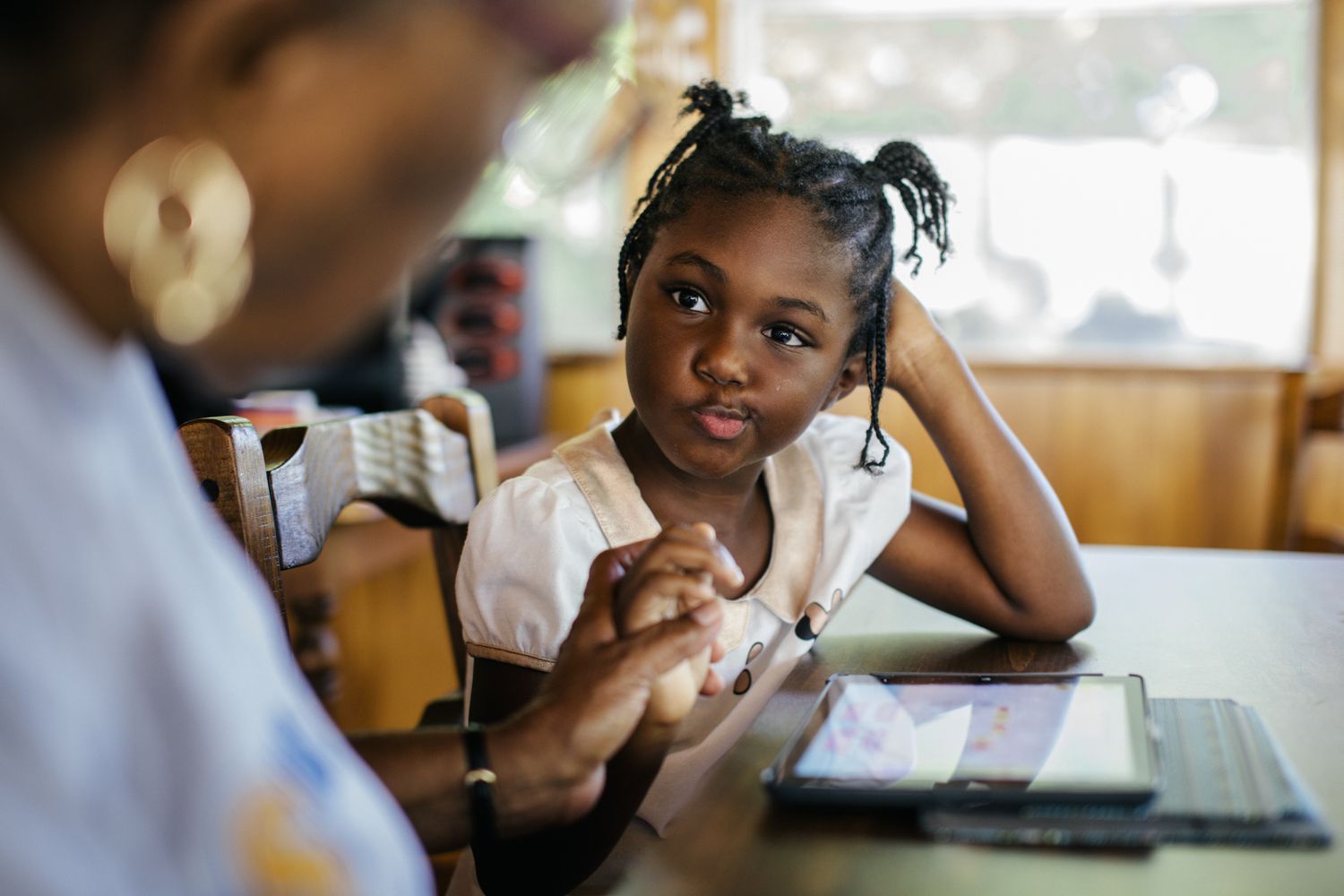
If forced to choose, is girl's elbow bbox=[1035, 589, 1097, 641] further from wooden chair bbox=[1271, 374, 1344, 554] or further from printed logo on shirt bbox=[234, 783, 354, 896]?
wooden chair bbox=[1271, 374, 1344, 554]

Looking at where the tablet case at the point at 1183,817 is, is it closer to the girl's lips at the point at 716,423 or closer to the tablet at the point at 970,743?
the tablet at the point at 970,743

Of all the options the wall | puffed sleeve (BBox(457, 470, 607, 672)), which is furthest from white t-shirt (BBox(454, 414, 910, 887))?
the wall

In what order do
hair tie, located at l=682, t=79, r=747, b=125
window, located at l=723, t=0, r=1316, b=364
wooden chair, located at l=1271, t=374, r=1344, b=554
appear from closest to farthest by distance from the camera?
1. hair tie, located at l=682, t=79, r=747, b=125
2. wooden chair, located at l=1271, t=374, r=1344, b=554
3. window, located at l=723, t=0, r=1316, b=364

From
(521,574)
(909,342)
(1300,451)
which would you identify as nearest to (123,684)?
(521,574)

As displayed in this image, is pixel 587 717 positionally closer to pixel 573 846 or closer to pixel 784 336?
pixel 573 846

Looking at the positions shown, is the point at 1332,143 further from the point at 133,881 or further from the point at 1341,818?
the point at 133,881

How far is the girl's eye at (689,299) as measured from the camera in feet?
3.23

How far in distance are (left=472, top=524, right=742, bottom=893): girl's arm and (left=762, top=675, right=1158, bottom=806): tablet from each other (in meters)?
0.08

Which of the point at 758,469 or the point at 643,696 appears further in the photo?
the point at 758,469

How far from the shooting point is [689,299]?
0.99 meters

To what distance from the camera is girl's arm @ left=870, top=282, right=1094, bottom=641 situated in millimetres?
1109

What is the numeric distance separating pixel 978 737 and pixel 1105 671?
30 centimetres

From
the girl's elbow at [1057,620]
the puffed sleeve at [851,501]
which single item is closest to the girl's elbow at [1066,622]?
the girl's elbow at [1057,620]

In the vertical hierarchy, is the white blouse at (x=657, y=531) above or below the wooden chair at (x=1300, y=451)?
above
